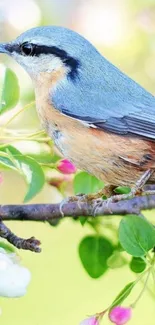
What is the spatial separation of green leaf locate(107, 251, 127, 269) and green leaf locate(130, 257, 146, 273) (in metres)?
0.04

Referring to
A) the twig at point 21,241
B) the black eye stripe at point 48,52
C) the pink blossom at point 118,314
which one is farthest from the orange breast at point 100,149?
the pink blossom at point 118,314

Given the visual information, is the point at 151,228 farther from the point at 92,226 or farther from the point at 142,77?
the point at 142,77

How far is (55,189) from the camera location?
1.94 meters

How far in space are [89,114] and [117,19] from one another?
63 cm

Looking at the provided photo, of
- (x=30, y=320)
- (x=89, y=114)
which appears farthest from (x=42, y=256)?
(x=89, y=114)

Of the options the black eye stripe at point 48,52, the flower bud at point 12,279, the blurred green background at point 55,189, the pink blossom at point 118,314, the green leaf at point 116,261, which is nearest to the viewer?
the flower bud at point 12,279

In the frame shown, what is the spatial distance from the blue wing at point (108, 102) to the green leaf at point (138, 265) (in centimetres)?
33

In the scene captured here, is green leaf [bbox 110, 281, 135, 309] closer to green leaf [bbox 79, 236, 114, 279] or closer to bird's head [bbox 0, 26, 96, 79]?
green leaf [bbox 79, 236, 114, 279]

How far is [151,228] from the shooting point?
5.16 feet

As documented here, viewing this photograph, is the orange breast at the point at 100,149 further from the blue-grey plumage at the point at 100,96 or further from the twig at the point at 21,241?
the twig at the point at 21,241

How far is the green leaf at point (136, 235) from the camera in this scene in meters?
1.55

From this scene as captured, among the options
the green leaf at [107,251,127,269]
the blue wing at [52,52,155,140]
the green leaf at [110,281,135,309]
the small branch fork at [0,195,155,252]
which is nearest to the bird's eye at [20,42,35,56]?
the blue wing at [52,52,155,140]

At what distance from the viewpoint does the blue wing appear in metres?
1.89

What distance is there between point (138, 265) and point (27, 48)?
582mm
